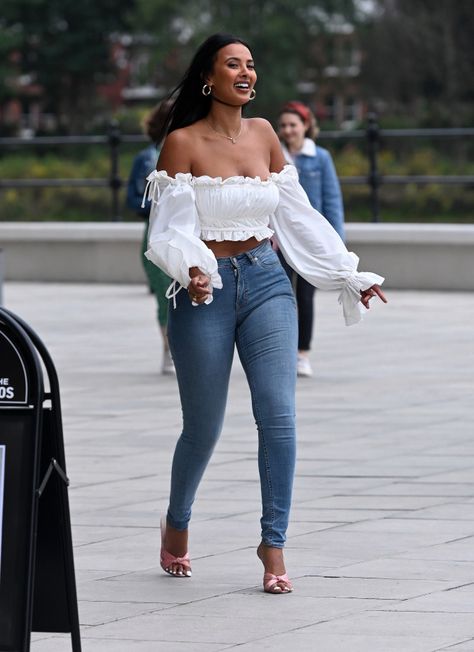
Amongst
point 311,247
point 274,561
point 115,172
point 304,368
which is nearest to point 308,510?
point 274,561

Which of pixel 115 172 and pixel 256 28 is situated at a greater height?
pixel 256 28

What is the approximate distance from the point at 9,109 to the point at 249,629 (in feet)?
328

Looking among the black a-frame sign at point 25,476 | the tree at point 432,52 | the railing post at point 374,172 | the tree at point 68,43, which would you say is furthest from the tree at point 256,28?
the black a-frame sign at point 25,476

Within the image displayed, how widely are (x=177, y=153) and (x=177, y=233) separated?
0.30 meters

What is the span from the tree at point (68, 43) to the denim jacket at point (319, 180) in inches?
2523

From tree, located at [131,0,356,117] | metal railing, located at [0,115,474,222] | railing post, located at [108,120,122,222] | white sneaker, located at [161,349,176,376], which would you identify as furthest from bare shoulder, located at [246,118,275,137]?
tree, located at [131,0,356,117]

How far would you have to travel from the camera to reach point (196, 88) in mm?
5641

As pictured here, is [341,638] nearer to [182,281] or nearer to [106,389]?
[182,281]

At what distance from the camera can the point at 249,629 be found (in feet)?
16.1

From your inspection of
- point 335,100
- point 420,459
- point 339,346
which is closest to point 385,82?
point 335,100

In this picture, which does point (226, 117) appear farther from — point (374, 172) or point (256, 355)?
point (374, 172)

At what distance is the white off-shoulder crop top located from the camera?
534 centimetres

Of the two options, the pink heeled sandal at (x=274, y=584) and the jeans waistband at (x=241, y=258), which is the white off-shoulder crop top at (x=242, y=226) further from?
the pink heeled sandal at (x=274, y=584)

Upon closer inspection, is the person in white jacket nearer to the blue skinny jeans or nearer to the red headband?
the blue skinny jeans
